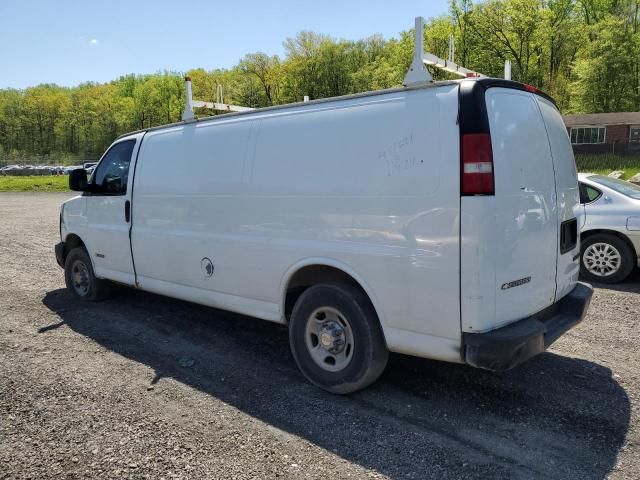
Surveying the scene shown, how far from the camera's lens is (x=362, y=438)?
11.1 ft

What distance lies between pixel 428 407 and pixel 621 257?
16.3 feet

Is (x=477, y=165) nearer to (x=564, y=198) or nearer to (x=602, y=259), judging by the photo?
(x=564, y=198)

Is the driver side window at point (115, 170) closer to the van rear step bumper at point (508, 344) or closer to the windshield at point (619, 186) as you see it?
the van rear step bumper at point (508, 344)

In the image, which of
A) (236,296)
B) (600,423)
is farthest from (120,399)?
(600,423)

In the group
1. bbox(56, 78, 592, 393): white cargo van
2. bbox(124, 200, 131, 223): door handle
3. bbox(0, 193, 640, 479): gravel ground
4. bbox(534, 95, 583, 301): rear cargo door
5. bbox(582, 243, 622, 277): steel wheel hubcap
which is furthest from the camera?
bbox(582, 243, 622, 277): steel wheel hubcap

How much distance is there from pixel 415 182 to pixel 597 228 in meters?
5.16

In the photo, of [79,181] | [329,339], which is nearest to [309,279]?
[329,339]

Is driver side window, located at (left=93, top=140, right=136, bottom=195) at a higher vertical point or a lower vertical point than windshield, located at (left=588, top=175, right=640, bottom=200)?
higher

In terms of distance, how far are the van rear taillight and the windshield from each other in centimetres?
544

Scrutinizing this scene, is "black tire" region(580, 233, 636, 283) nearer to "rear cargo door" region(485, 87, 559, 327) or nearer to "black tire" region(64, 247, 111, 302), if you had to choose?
"rear cargo door" region(485, 87, 559, 327)

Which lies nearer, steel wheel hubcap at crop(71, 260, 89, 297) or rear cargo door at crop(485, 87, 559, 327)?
rear cargo door at crop(485, 87, 559, 327)

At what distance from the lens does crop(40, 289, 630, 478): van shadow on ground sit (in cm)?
311

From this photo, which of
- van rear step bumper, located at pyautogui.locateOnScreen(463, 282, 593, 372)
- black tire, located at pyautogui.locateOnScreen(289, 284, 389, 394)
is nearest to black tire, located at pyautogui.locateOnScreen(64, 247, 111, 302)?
black tire, located at pyautogui.locateOnScreen(289, 284, 389, 394)

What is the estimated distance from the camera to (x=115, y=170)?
244 inches
